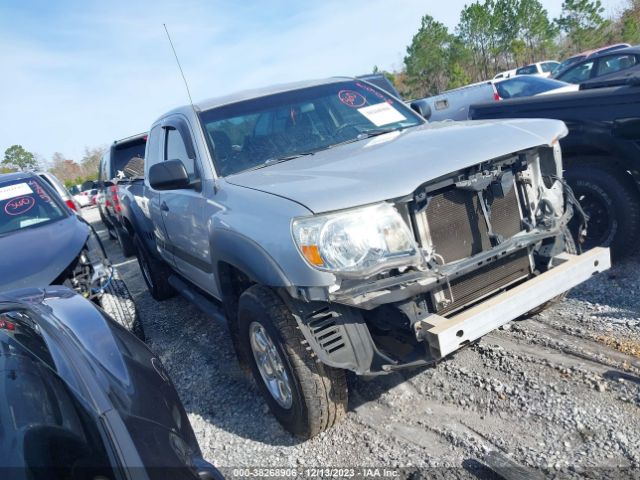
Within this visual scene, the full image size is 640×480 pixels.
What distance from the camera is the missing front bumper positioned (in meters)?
2.32

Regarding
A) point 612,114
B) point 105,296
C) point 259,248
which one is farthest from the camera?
point 105,296

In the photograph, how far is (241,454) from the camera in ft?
9.79

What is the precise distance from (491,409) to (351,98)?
2524 millimetres

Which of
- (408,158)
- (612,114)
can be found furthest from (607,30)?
(408,158)

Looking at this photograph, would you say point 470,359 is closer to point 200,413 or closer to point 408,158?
point 408,158

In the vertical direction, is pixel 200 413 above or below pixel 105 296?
below

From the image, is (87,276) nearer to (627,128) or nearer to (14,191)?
(14,191)

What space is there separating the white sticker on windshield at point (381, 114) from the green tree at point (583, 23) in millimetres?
34540

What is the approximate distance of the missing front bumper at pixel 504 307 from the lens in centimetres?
232

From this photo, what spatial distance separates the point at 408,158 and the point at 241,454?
1.97 meters

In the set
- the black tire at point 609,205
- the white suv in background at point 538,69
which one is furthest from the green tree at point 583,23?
the black tire at point 609,205

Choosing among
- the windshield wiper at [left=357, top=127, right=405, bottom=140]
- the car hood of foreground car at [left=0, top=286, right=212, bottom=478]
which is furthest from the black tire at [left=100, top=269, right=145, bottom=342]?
the windshield wiper at [left=357, top=127, right=405, bottom=140]

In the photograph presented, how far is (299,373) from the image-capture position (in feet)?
8.67

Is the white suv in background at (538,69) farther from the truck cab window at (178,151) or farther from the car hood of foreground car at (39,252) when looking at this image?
the car hood of foreground car at (39,252)
